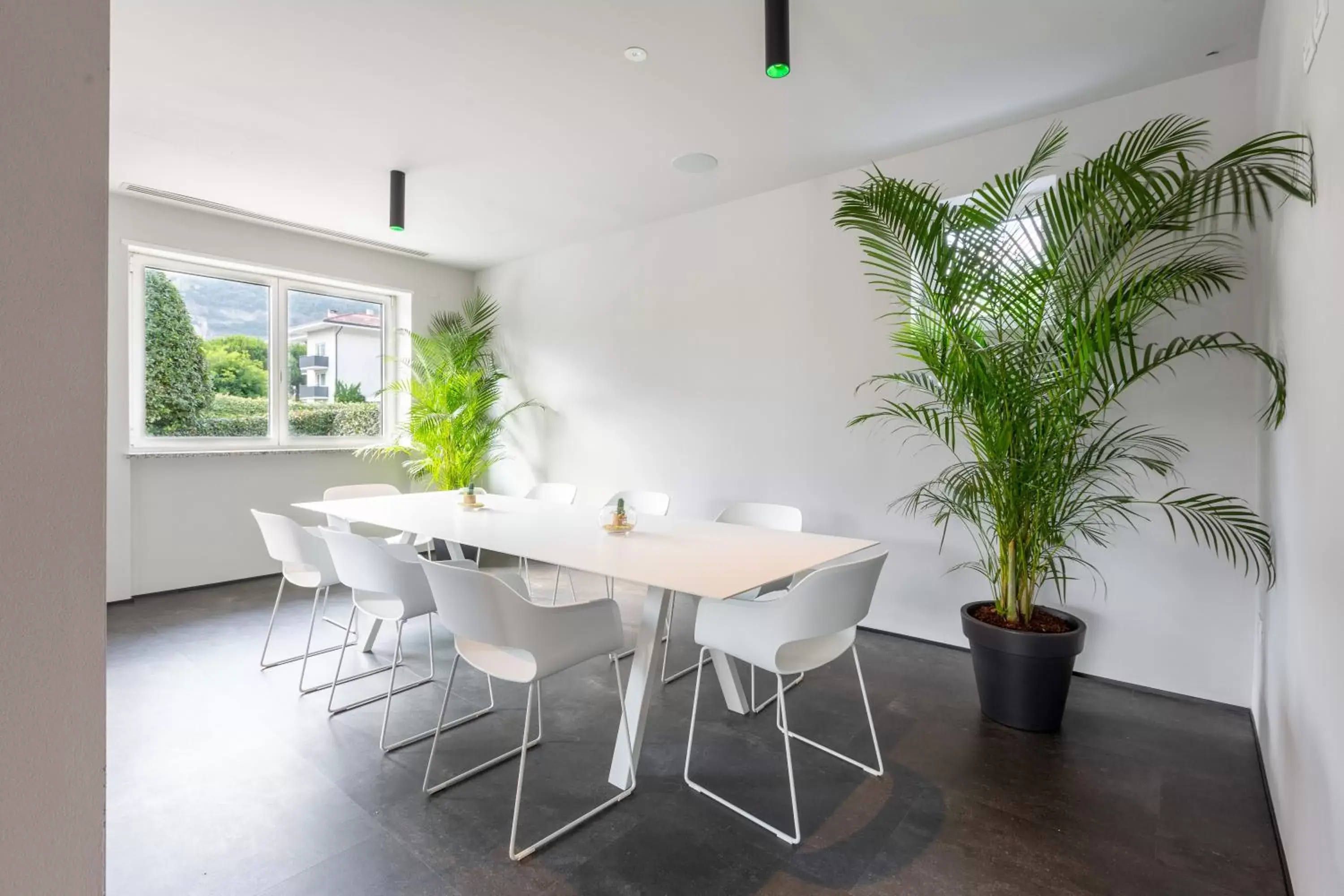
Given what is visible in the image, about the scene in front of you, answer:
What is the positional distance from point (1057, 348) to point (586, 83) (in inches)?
90.2

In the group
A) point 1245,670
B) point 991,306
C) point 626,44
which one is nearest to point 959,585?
point 1245,670

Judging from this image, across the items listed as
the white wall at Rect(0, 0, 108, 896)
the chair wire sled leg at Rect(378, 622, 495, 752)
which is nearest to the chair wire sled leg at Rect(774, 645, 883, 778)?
the chair wire sled leg at Rect(378, 622, 495, 752)

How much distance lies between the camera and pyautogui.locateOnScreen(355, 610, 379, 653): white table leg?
3.35 m

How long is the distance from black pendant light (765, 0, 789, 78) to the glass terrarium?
169 centimetres

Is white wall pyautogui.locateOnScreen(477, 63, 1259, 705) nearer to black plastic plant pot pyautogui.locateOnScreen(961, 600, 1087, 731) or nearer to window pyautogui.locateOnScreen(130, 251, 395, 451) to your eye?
black plastic plant pot pyautogui.locateOnScreen(961, 600, 1087, 731)

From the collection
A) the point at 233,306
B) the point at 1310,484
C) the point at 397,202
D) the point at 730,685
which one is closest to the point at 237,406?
the point at 233,306

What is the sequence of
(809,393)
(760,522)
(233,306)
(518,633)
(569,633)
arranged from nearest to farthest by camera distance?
(518,633), (569,633), (760,522), (809,393), (233,306)

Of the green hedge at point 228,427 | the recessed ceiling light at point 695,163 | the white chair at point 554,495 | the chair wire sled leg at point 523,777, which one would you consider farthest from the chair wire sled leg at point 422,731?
the green hedge at point 228,427

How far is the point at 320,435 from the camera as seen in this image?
5.45m

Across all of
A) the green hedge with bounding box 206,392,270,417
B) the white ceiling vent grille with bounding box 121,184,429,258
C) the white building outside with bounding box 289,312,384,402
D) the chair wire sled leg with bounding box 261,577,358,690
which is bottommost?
the chair wire sled leg with bounding box 261,577,358,690

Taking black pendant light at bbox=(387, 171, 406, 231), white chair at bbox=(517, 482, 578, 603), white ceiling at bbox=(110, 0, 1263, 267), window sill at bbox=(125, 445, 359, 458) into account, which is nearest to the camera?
white ceiling at bbox=(110, 0, 1263, 267)

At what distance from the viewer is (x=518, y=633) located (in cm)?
183

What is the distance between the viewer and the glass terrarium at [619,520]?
107 inches

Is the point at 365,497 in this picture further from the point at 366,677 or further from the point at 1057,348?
the point at 1057,348
